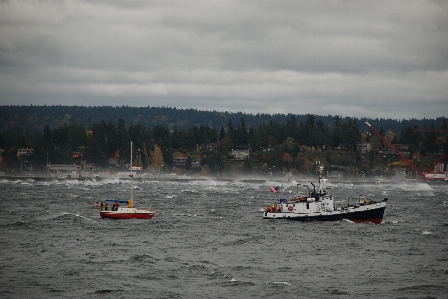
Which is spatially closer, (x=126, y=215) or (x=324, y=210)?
(x=126, y=215)

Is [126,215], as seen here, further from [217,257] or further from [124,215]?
[217,257]

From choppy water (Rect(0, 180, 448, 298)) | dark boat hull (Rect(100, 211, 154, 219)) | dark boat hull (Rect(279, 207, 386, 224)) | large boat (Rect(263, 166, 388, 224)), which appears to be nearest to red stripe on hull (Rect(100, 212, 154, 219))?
dark boat hull (Rect(100, 211, 154, 219))

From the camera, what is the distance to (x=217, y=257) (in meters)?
74.8

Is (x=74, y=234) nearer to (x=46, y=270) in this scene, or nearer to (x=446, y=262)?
(x=46, y=270)

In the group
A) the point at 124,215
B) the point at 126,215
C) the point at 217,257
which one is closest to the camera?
the point at 217,257

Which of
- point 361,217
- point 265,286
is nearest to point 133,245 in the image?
point 265,286

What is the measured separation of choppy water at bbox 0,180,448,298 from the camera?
58.9 meters

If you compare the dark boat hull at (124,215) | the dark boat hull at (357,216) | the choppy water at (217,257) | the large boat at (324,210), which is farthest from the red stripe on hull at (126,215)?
the dark boat hull at (357,216)

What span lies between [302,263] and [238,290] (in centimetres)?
1531

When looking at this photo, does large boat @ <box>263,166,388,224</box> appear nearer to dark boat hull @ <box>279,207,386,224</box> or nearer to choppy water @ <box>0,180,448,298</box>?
dark boat hull @ <box>279,207,386,224</box>

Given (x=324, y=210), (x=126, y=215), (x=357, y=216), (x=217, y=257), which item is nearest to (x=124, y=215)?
(x=126, y=215)

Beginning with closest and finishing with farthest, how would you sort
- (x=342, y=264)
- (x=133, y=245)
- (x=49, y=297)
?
(x=49, y=297) → (x=342, y=264) → (x=133, y=245)

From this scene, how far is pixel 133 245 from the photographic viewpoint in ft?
270

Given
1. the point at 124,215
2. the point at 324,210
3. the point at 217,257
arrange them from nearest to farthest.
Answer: the point at 217,257, the point at 124,215, the point at 324,210
